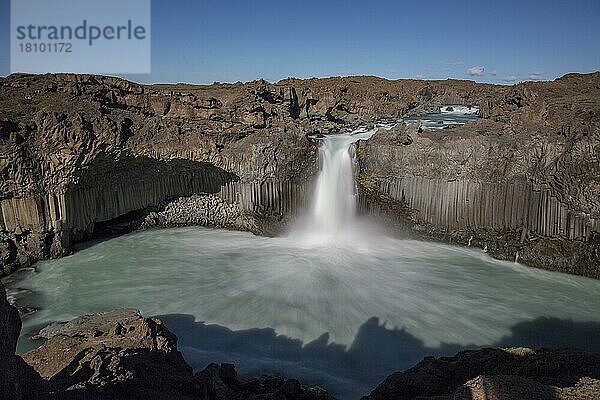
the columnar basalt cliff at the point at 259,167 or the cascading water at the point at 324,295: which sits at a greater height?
the columnar basalt cliff at the point at 259,167

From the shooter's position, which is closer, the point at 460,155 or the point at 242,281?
the point at 242,281

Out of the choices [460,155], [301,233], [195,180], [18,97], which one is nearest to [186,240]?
[195,180]

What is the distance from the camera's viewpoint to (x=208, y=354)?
8.20 m

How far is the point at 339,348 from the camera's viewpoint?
8.53 meters

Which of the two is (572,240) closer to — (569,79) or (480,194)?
(480,194)

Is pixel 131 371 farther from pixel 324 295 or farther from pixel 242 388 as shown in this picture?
pixel 324 295

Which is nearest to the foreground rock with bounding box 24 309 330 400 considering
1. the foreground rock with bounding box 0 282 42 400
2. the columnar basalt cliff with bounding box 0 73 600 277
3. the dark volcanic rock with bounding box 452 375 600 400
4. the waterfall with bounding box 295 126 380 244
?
the foreground rock with bounding box 0 282 42 400

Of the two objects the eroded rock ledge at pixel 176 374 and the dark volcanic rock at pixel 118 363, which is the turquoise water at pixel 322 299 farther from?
the dark volcanic rock at pixel 118 363

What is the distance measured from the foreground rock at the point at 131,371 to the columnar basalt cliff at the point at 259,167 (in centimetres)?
788

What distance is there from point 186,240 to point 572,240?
39.1ft

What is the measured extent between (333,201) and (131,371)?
11738mm

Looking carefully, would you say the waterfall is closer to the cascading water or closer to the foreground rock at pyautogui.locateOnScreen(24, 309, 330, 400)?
the cascading water

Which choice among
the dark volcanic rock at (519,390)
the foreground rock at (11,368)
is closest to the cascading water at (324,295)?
the dark volcanic rock at (519,390)

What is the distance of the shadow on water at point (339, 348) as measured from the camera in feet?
25.1
